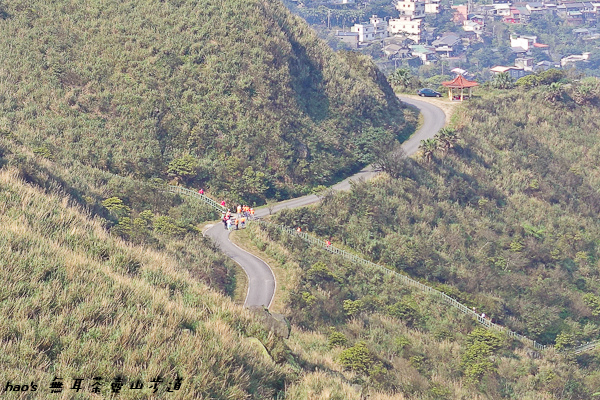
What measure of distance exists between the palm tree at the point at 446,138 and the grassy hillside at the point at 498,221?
2.96ft

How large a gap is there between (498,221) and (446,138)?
9.68 metres

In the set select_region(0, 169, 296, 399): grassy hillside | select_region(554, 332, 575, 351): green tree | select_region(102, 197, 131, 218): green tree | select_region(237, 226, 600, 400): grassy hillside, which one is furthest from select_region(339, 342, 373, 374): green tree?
select_region(554, 332, 575, 351): green tree

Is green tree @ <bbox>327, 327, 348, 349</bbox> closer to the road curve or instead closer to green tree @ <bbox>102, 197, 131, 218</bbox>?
the road curve

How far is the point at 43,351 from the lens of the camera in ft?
31.5

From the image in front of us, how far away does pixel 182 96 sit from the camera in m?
50.2

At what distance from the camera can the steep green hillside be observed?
147 ft

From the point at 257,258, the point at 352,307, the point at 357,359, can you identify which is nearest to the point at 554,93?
the point at 352,307

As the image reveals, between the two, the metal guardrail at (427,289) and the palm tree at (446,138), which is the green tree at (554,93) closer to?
the palm tree at (446,138)

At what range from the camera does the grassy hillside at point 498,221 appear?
138ft

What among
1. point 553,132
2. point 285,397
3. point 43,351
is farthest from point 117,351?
point 553,132

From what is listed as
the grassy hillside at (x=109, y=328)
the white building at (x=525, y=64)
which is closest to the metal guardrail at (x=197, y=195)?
the grassy hillside at (x=109, y=328)

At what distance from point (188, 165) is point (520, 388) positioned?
27293 mm

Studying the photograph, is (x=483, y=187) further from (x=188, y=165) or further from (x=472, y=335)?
(x=188, y=165)

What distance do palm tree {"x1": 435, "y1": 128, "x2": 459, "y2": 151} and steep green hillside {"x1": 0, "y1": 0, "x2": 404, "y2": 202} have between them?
5.96m
